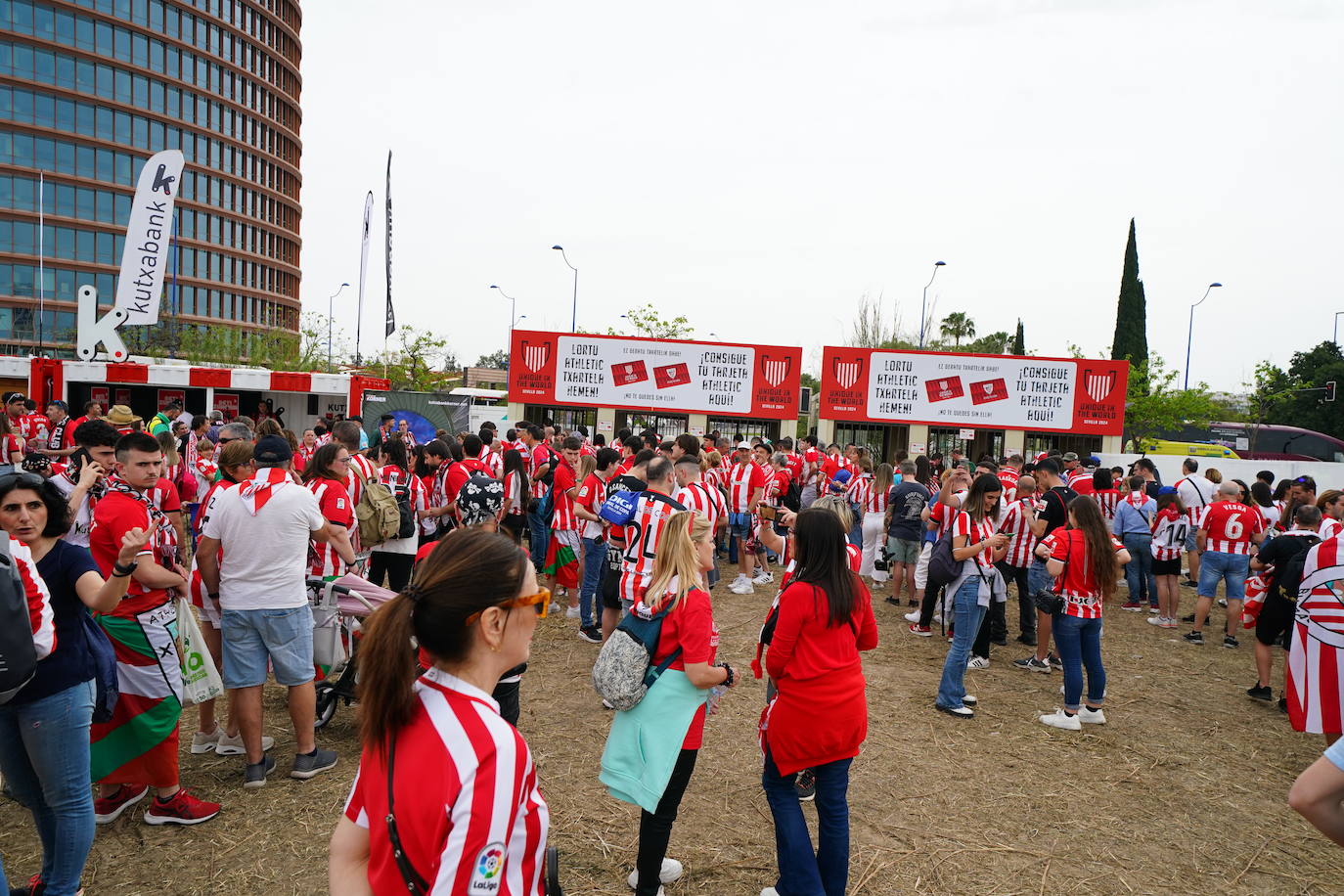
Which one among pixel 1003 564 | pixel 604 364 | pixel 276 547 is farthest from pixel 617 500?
pixel 604 364

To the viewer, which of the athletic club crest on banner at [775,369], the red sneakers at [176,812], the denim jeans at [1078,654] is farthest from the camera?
the athletic club crest on banner at [775,369]

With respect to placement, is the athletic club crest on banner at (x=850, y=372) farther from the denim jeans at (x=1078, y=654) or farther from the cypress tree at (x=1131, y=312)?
the cypress tree at (x=1131, y=312)

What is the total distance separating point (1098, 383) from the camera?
79.4ft

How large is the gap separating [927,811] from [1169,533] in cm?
631

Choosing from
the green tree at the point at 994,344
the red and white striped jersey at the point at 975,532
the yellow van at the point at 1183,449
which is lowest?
the red and white striped jersey at the point at 975,532

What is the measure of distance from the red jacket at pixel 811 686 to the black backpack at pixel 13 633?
2.60 metres

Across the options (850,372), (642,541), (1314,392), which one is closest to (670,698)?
(642,541)

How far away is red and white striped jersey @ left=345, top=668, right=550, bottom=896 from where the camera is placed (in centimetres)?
138

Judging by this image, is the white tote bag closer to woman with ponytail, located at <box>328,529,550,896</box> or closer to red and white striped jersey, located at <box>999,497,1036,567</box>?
woman with ponytail, located at <box>328,529,550,896</box>

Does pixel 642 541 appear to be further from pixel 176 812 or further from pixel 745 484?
pixel 745 484

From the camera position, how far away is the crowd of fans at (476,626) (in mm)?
1476

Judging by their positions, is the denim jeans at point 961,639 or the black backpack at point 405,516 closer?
the denim jeans at point 961,639

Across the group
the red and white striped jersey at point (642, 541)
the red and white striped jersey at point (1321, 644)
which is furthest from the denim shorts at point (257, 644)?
the red and white striped jersey at point (1321, 644)

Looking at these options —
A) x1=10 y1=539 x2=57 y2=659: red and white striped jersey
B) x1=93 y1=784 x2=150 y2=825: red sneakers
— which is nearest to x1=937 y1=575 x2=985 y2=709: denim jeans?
x1=93 y1=784 x2=150 y2=825: red sneakers
